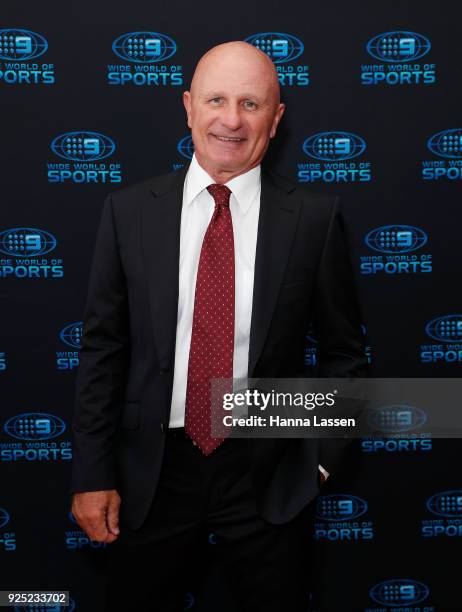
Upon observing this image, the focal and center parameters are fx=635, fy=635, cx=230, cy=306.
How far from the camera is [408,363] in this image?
2479 millimetres

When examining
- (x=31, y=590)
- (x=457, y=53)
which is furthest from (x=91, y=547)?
(x=457, y=53)

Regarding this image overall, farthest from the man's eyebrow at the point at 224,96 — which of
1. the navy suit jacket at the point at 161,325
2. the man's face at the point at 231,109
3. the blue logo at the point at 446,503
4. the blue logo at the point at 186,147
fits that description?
the blue logo at the point at 446,503

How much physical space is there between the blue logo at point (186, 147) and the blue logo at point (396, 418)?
1224mm

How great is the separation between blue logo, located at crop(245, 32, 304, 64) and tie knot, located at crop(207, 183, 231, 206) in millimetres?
705

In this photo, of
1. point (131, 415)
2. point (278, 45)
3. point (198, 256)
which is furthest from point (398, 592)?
point (278, 45)

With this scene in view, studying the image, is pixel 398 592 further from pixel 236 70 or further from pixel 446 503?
pixel 236 70

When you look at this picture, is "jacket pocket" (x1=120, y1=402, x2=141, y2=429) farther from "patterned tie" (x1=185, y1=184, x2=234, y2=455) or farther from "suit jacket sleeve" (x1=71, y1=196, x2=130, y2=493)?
"patterned tie" (x1=185, y1=184, x2=234, y2=455)

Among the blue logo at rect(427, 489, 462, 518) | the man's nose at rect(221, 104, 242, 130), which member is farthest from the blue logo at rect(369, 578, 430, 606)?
the man's nose at rect(221, 104, 242, 130)

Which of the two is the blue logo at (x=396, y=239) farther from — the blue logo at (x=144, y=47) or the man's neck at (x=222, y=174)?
the blue logo at (x=144, y=47)

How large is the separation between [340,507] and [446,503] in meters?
0.44

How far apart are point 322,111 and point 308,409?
109 cm

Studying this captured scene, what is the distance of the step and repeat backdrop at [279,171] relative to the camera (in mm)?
2254

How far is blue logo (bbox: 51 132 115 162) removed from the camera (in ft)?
7.52

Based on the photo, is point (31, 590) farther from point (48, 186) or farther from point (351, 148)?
point (351, 148)
